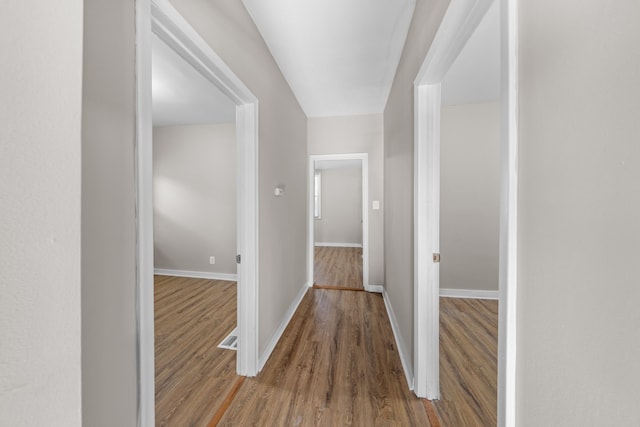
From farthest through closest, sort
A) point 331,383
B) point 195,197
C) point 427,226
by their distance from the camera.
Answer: point 195,197, point 331,383, point 427,226

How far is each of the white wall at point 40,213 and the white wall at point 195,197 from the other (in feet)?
12.1

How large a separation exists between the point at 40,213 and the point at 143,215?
1.68 ft

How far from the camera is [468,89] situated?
276 centimetres

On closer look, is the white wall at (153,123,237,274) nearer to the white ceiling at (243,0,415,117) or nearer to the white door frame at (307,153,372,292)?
the white door frame at (307,153,372,292)

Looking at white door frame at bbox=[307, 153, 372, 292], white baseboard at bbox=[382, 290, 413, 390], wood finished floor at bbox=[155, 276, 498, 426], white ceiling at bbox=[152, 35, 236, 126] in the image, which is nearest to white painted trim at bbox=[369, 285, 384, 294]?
white door frame at bbox=[307, 153, 372, 292]

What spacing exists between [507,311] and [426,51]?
137cm

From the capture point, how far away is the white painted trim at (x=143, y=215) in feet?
2.69

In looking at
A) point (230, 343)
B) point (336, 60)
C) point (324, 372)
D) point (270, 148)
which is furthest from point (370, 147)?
point (230, 343)

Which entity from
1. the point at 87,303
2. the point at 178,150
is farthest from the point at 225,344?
the point at 178,150

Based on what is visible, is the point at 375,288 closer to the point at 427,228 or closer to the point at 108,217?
the point at 427,228

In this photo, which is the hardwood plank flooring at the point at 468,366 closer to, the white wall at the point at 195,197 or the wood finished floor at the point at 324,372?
the wood finished floor at the point at 324,372

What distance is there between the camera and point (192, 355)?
79.8 inches

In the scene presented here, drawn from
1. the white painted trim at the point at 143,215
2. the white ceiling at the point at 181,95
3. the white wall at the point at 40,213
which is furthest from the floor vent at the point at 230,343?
the white ceiling at the point at 181,95
